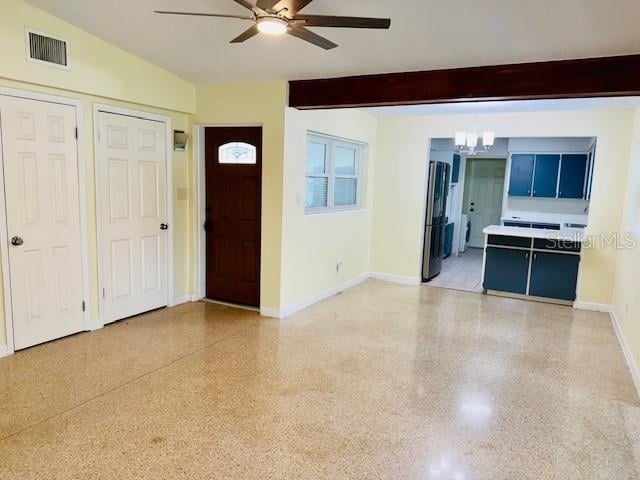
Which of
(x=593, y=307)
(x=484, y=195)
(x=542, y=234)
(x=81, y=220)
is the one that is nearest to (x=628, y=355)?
(x=593, y=307)

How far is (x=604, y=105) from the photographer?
4996 millimetres

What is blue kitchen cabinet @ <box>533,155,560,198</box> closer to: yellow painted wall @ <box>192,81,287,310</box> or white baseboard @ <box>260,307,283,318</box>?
yellow painted wall @ <box>192,81,287,310</box>

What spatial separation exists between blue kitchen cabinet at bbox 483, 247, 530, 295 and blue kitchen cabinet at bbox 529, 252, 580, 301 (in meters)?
0.10

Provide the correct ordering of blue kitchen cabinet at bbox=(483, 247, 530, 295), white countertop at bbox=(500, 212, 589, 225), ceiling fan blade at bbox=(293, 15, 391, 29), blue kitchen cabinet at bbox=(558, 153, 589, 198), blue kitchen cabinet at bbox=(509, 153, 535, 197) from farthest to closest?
blue kitchen cabinet at bbox=(509, 153, 535, 197)
white countertop at bbox=(500, 212, 589, 225)
blue kitchen cabinet at bbox=(558, 153, 589, 198)
blue kitchen cabinet at bbox=(483, 247, 530, 295)
ceiling fan blade at bbox=(293, 15, 391, 29)

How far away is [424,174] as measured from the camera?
6.28 meters

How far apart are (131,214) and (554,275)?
4.84 meters

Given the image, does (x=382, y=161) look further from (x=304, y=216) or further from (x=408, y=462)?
(x=408, y=462)

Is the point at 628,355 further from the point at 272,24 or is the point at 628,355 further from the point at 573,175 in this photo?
the point at 573,175

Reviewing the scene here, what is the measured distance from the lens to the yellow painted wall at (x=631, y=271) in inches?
148

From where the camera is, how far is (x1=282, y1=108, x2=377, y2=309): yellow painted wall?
4602 mm

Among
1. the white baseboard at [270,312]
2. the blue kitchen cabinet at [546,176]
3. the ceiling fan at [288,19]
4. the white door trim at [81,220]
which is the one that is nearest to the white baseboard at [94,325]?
the white door trim at [81,220]

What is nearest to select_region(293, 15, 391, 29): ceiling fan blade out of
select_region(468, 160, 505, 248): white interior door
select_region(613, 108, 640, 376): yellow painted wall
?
select_region(613, 108, 640, 376): yellow painted wall

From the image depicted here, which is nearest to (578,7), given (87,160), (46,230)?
(87,160)

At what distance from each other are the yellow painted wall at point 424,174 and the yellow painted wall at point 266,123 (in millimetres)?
2435
